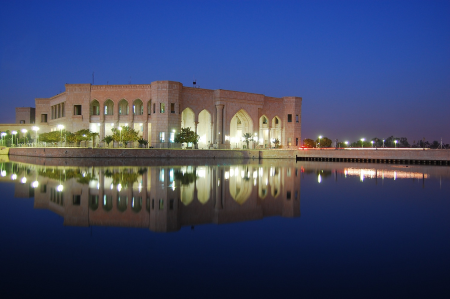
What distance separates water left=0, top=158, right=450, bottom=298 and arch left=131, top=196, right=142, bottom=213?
2 cm

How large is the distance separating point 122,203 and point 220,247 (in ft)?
11.3

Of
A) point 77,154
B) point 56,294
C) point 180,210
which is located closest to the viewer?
point 56,294

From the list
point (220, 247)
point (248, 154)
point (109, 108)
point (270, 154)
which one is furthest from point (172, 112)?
point (220, 247)

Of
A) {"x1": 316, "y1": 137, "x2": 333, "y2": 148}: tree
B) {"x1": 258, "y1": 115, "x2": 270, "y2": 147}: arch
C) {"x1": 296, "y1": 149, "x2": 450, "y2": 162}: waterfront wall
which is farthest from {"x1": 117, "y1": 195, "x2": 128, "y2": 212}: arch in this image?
{"x1": 316, "y1": 137, "x2": 333, "y2": 148}: tree

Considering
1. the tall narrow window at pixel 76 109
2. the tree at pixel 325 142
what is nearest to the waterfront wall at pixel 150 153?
the tall narrow window at pixel 76 109

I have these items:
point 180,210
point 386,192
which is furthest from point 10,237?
point 386,192

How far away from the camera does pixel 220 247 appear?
424cm

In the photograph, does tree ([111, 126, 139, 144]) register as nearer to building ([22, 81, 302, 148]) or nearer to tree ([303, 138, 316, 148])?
building ([22, 81, 302, 148])

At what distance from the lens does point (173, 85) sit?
3453cm

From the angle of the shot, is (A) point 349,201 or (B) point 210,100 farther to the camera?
(B) point 210,100

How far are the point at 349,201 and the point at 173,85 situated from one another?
1125 inches

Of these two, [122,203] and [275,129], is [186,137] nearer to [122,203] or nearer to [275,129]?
[275,129]

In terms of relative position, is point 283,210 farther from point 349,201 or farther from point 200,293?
point 200,293

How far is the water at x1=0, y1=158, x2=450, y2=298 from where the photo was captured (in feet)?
10.2
